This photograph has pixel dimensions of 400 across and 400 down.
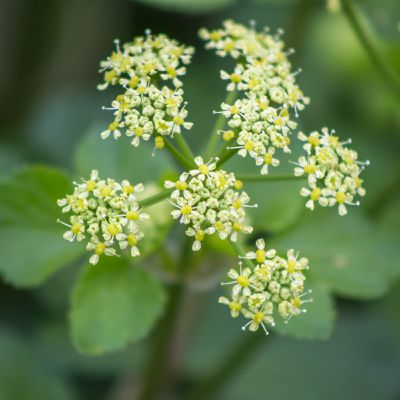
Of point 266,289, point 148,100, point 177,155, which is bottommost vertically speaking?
point 266,289

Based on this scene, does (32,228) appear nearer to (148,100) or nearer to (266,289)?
(148,100)

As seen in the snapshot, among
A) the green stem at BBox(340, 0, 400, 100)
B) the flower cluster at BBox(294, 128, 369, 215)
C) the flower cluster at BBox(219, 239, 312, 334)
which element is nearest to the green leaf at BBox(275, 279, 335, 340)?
the flower cluster at BBox(219, 239, 312, 334)

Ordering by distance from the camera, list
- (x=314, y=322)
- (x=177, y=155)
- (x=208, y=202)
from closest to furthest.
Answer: (x=208, y=202) < (x=177, y=155) < (x=314, y=322)

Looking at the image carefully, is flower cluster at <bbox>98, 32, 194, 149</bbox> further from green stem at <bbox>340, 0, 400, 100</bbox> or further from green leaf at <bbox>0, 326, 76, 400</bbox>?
green leaf at <bbox>0, 326, 76, 400</bbox>

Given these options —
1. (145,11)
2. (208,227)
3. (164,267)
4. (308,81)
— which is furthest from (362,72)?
(208,227)

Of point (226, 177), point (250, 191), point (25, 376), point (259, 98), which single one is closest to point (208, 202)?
point (226, 177)

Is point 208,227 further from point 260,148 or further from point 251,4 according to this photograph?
point 251,4
